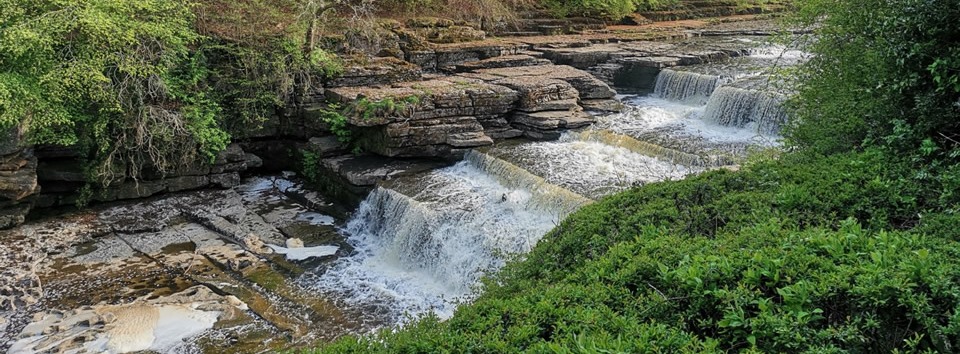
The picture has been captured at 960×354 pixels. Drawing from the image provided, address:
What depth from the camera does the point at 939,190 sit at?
4.20 meters

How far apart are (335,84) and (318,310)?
555 cm

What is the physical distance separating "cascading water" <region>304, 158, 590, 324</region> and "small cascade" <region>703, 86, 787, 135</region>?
4407 mm

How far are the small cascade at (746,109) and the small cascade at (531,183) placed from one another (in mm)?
4336

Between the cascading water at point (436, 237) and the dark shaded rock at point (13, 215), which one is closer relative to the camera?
the cascading water at point (436, 237)

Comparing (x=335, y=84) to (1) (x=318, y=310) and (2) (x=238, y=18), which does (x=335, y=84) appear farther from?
(1) (x=318, y=310)

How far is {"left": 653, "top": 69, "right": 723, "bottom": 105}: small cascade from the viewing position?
44.1 ft

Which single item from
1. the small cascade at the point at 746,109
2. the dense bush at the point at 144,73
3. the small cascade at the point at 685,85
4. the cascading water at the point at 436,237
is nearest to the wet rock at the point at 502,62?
the small cascade at the point at 685,85

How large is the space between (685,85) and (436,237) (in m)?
→ 7.35

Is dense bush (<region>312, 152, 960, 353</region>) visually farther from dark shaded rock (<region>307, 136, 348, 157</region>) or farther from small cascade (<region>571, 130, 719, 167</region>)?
dark shaded rock (<region>307, 136, 348, 157</region>)

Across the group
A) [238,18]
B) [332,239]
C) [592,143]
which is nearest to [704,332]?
[332,239]

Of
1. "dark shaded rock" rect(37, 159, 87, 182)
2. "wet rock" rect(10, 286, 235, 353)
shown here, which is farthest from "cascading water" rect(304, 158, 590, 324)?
"dark shaded rock" rect(37, 159, 87, 182)

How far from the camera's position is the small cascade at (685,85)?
44.1 ft

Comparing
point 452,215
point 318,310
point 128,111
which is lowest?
point 318,310

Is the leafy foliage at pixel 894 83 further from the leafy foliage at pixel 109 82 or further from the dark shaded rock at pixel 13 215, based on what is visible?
the dark shaded rock at pixel 13 215
